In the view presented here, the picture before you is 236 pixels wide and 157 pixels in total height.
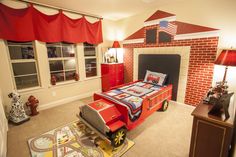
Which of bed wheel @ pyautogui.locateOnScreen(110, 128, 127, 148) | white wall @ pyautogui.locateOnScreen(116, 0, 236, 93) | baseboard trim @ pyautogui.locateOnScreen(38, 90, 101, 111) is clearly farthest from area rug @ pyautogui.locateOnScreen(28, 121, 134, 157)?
white wall @ pyautogui.locateOnScreen(116, 0, 236, 93)

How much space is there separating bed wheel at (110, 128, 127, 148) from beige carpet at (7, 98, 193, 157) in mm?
188

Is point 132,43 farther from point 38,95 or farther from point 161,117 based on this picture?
point 38,95

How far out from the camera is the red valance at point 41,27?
8.39ft

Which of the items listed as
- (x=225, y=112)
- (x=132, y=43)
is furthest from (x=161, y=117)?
(x=132, y=43)

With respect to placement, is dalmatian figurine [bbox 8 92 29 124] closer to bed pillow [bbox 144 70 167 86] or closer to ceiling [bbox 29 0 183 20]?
ceiling [bbox 29 0 183 20]

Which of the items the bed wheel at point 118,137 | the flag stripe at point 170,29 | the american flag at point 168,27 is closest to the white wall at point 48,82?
the american flag at point 168,27

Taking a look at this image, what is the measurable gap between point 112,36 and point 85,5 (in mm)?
1690

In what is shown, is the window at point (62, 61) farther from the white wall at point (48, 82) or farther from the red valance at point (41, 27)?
the red valance at point (41, 27)

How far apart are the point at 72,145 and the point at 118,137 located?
2.58 feet

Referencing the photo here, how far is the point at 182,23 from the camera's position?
3.08 meters

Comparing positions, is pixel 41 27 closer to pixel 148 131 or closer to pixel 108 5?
pixel 108 5

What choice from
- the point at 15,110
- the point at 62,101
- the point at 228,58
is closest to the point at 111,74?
the point at 62,101

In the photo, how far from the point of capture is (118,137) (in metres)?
1.89

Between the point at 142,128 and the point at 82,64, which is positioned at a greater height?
the point at 82,64
